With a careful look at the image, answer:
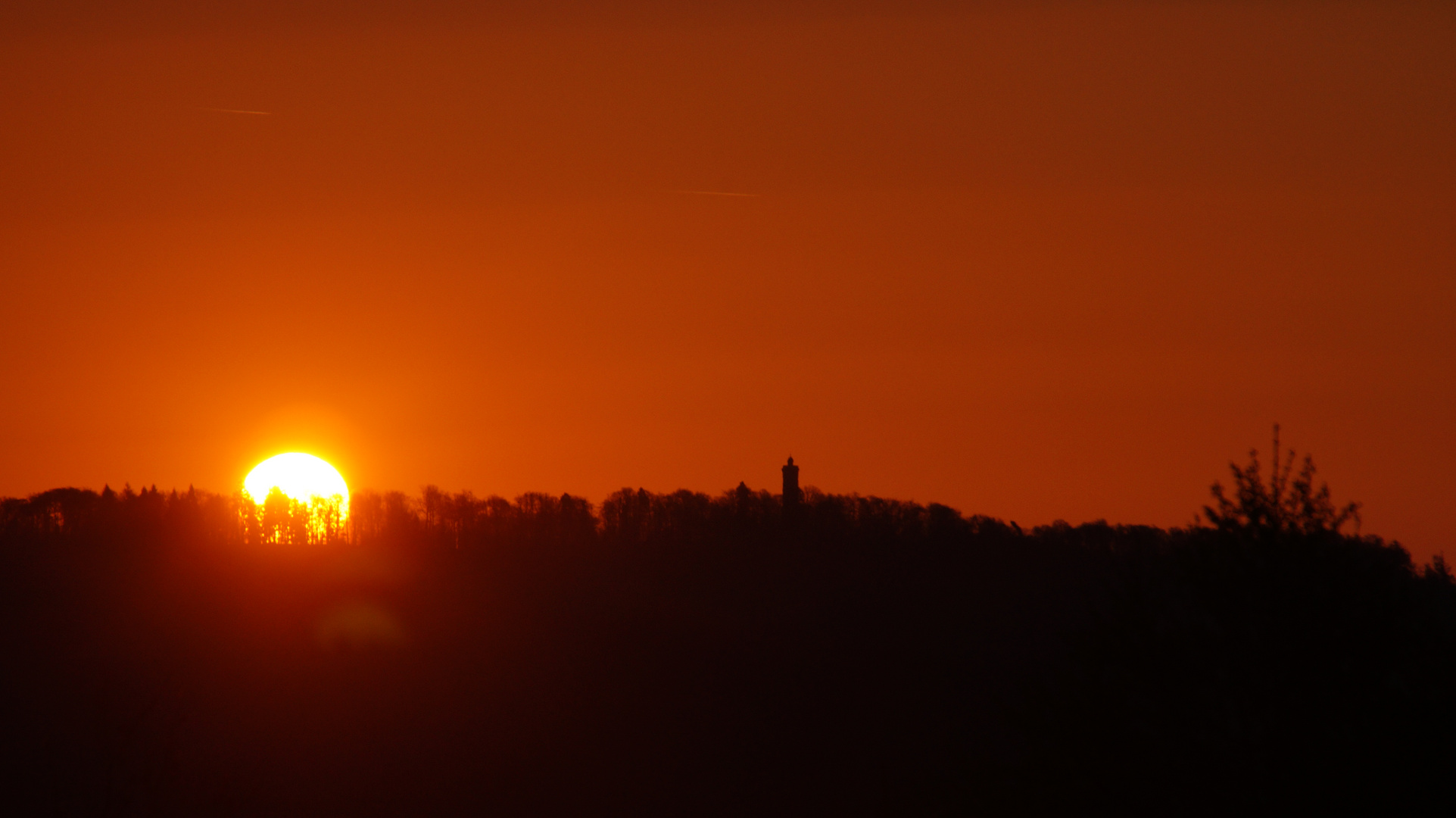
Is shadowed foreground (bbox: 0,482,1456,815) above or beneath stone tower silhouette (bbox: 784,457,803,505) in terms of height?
beneath

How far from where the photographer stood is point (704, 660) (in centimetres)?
8019

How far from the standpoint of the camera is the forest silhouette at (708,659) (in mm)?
16297

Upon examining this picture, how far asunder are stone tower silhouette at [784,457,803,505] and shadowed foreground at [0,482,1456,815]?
3.60 ft

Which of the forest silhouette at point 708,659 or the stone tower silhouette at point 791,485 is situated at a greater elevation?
the stone tower silhouette at point 791,485

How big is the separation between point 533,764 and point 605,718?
26.6ft

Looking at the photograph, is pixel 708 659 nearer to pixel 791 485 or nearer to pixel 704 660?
pixel 704 660

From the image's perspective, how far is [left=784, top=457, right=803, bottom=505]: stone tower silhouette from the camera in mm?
111125

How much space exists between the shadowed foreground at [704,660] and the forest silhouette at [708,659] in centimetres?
8

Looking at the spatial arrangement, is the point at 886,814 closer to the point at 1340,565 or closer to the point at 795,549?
the point at 1340,565

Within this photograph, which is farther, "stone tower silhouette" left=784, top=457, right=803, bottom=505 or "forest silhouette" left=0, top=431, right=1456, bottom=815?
"stone tower silhouette" left=784, top=457, right=803, bottom=505

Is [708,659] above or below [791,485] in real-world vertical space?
below

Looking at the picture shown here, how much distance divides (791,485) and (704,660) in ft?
111

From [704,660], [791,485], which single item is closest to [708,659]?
[704,660]

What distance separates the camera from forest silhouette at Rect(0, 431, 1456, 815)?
642 inches
